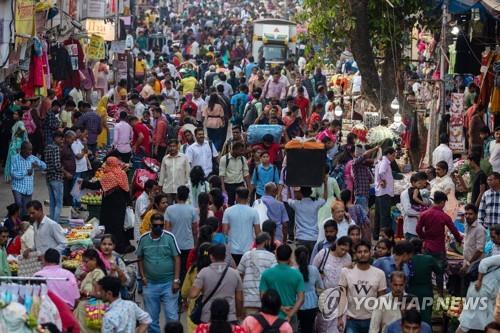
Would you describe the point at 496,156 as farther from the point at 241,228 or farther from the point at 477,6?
the point at 241,228

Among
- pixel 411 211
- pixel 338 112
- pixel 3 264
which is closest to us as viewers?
pixel 3 264

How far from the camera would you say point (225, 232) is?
15.6m

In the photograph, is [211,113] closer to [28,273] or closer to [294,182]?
[294,182]

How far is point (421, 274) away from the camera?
46.4 ft

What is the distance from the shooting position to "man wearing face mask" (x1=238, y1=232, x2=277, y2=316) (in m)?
13.5

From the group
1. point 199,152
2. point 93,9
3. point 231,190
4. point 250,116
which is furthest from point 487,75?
point 93,9

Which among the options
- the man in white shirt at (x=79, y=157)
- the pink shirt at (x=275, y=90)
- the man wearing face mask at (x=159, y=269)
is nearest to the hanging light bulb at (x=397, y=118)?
the pink shirt at (x=275, y=90)

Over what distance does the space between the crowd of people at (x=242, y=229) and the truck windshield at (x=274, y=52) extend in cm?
2331

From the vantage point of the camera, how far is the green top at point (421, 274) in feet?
46.3

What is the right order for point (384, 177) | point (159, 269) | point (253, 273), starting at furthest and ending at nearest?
1. point (384, 177)
2. point (159, 269)
3. point (253, 273)

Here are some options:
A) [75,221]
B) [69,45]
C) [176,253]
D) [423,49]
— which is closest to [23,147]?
[75,221]

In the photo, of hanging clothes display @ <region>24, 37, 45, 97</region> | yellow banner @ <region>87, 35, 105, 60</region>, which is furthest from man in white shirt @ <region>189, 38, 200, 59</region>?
hanging clothes display @ <region>24, 37, 45, 97</region>

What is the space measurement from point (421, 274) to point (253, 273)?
1.71m

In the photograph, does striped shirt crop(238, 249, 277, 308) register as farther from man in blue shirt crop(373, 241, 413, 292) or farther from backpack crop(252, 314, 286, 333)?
backpack crop(252, 314, 286, 333)
